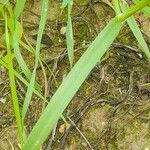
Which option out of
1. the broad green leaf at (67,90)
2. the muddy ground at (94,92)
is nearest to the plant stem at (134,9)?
the broad green leaf at (67,90)

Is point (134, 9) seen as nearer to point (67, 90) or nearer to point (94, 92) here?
point (67, 90)

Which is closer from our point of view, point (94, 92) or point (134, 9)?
point (134, 9)

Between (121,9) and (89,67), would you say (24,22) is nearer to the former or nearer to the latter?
(121,9)

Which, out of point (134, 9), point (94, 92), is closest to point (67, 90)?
point (134, 9)

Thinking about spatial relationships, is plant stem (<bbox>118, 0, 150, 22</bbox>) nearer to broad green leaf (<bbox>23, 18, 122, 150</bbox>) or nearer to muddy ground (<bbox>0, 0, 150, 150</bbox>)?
broad green leaf (<bbox>23, 18, 122, 150</bbox>)

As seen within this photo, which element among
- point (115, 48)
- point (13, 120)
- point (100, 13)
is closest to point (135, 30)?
point (115, 48)

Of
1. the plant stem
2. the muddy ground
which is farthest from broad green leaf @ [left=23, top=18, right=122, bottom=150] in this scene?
the muddy ground
